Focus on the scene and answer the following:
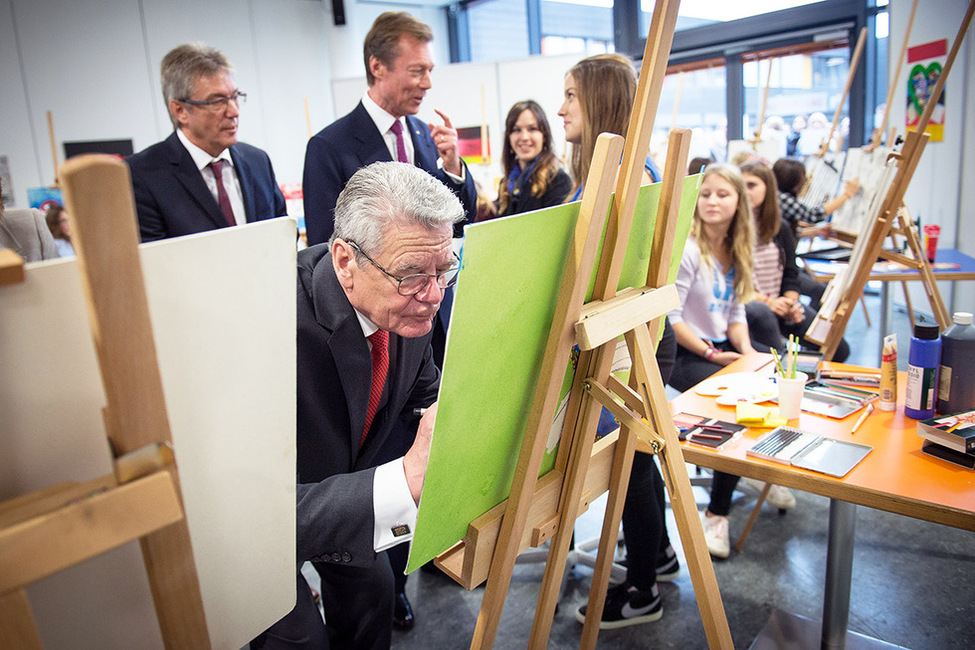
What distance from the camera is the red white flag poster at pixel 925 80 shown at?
4.32m

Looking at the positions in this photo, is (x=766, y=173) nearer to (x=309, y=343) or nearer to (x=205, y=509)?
(x=309, y=343)

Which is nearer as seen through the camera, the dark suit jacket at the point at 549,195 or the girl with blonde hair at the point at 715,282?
the girl with blonde hair at the point at 715,282

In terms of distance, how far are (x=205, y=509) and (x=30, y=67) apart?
542 cm

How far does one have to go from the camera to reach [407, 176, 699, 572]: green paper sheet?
830mm

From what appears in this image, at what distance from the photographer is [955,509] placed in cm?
112

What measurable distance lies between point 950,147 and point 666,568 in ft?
13.2

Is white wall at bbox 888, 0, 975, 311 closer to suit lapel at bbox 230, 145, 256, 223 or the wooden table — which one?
the wooden table

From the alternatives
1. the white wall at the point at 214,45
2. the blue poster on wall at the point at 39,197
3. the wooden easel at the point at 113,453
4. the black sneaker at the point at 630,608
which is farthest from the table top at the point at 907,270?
the blue poster on wall at the point at 39,197

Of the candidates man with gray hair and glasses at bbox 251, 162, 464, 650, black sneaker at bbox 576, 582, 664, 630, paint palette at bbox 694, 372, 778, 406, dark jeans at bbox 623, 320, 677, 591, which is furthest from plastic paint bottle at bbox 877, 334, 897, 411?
man with gray hair and glasses at bbox 251, 162, 464, 650

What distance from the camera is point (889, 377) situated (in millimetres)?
1576

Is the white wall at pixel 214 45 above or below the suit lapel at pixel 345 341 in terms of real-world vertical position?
above

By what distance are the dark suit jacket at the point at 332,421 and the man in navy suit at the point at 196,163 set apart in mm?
1002

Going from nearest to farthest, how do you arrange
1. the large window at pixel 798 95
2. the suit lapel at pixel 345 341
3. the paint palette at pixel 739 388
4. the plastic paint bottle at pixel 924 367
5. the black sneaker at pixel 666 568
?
the suit lapel at pixel 345 341
the plastic paint bottle at pixel 924 367
the paint palette at pixel 739 388
the black sneaker at pixel 666 568
the large window at pixel 798 95

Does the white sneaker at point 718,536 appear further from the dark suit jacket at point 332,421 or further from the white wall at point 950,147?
the white wall at point 950,147
